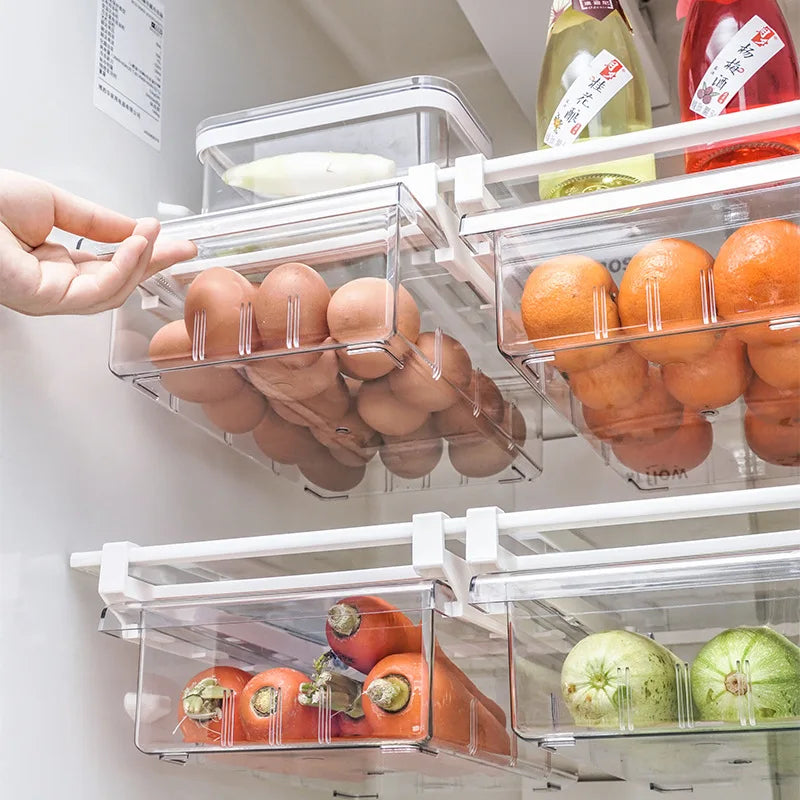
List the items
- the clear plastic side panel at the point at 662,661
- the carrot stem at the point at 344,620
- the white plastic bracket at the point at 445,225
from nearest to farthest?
the clear plastic side panel at the point at 662,661, the carrot stem at the point at 344,620, the white plastic bracket at the point at 445,225

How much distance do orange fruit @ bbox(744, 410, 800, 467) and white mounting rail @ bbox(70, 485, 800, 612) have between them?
103 mm

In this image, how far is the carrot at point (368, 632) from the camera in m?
0.93

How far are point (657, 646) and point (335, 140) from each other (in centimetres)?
58

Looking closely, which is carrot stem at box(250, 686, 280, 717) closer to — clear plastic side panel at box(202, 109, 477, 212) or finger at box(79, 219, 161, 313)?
finger at box(79, 219, 161, 313)

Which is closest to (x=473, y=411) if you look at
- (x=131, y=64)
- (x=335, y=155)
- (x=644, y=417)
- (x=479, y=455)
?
(x=479, y=455)

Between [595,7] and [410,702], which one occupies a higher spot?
[595,7]

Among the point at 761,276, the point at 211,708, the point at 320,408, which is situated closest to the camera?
the point at 761,276

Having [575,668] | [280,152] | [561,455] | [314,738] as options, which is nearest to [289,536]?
[314,738]

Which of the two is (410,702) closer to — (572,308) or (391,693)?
(391,693)

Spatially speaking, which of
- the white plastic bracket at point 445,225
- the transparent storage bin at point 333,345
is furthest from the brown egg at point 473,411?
the white plastic bracket at point 445,225

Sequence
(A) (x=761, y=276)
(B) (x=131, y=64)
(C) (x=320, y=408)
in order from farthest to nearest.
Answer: (B) (x=131, y=64), (C) (x=320, y=408), (A) (x=761, y=276)

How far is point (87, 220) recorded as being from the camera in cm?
100

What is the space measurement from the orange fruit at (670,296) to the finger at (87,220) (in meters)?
0.45

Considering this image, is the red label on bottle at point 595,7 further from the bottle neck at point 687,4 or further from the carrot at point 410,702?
the carrot at point 410,702
